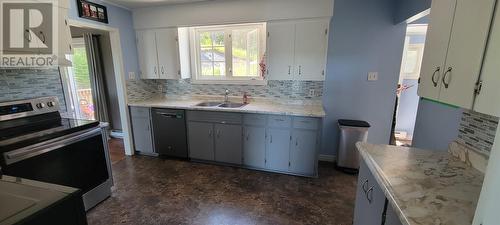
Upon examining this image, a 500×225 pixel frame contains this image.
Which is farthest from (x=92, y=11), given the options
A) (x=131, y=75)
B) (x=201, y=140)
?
(x=201, y=140)

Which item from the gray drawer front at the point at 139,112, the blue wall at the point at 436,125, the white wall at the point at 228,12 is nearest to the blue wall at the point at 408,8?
the white wall at the point at 228,12

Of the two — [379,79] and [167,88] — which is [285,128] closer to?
[379,79]

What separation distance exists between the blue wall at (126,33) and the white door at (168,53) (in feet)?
1.39

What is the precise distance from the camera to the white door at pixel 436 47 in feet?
3.58

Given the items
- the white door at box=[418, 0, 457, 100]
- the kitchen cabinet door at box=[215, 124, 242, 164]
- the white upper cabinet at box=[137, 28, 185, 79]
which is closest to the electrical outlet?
the white upper cabinet at box=[137, 28, 185, 79]

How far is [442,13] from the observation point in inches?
44.9

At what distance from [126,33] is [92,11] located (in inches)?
22.5

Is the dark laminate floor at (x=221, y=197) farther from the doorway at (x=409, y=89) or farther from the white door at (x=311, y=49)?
the doorway at (x=409, y=89)

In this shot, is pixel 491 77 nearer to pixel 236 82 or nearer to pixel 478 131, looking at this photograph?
pixel 478 131

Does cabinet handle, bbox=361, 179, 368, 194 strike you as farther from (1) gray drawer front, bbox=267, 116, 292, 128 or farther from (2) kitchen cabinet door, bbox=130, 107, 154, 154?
(2) kitchen cabinet door, bbox=130, 107, 154, 154

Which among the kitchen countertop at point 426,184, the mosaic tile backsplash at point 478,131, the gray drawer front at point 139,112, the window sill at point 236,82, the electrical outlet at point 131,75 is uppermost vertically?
the electrical outlet at point 131,75

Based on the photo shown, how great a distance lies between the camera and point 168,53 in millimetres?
3393

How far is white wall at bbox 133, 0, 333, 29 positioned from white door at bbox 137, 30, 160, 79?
132mm

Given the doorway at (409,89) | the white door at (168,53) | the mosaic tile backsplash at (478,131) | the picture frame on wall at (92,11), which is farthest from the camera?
the doorway at (409,89)
